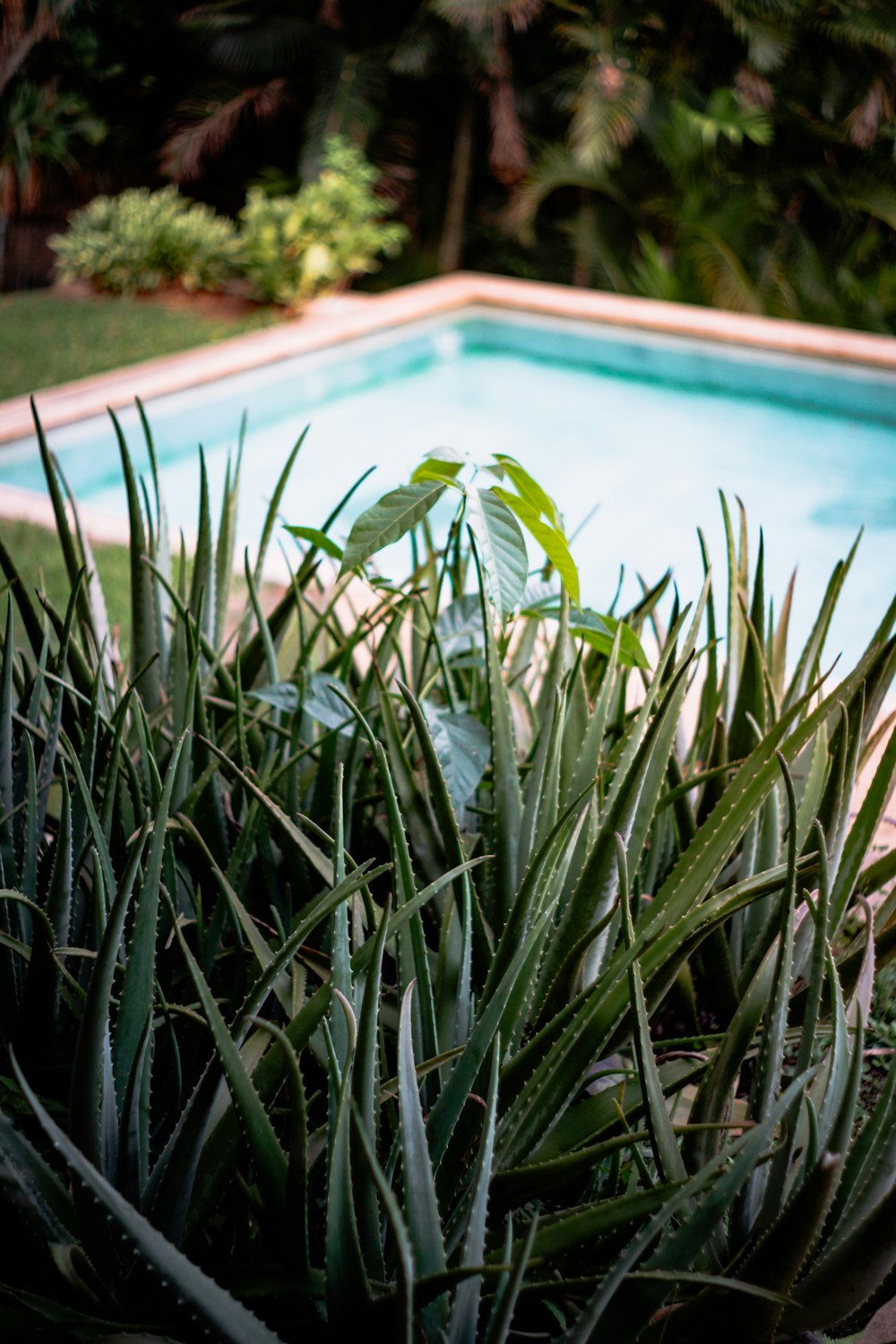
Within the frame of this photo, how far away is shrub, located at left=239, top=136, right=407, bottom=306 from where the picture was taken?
6016 millimetres

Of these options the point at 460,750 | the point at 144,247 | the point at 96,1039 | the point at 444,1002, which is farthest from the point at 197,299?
the point at 96,1039

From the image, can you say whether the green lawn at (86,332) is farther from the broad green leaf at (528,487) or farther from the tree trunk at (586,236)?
the broad green leaf at (528,487)

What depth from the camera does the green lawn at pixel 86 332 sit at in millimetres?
4871

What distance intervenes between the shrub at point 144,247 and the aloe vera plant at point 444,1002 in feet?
17.3

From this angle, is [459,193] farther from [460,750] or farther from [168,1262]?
[168,1262]

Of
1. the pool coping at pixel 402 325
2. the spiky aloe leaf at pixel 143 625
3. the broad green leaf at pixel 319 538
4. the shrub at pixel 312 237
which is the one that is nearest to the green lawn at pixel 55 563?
the pool coping at pixel 402 325

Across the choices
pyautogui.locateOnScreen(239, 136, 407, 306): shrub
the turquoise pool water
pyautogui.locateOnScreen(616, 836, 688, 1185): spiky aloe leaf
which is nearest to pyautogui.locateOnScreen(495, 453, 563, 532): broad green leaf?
pyautogui.locateOnScreen(616, 836, 688, 1185): spiky aloe leaf

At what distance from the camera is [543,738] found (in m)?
1.07

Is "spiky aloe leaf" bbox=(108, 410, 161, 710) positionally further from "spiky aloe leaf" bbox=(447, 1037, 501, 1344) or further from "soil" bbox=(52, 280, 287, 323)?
"soil" bbox=(52, 280, 287, 323)

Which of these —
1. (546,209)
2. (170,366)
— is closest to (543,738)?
(170,366)

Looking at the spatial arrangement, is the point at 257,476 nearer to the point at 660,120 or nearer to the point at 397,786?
the point at 660,120

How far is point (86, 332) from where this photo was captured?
17.8ft

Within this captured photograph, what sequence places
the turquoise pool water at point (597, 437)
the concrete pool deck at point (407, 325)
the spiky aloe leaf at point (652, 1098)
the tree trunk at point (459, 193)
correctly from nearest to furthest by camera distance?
the spiky aloe leaf at point (652, 1098) → the concrete pool deck at point (407, 325) → the turquoise pool water at point (597, 437) → the tree trunk at point (459, 193)

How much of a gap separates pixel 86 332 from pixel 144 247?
0.93m
